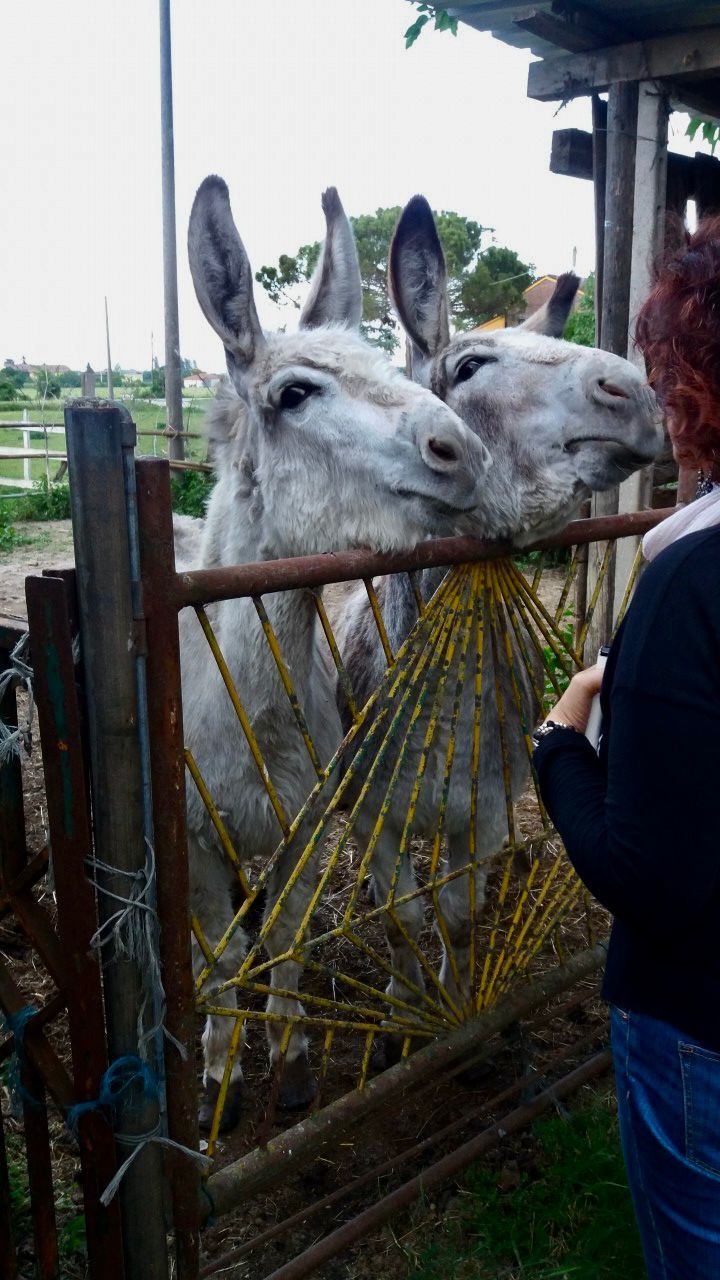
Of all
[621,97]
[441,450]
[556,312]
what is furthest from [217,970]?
[621,97]

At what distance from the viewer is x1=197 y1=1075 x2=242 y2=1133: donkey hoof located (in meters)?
2.82

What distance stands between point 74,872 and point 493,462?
1.68 m

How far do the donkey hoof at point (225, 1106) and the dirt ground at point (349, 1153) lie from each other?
48mm

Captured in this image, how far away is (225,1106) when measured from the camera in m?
2.83

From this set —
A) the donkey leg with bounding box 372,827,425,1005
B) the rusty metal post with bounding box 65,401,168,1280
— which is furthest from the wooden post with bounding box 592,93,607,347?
the rusty metal post with bounding box 65,401,168,1280

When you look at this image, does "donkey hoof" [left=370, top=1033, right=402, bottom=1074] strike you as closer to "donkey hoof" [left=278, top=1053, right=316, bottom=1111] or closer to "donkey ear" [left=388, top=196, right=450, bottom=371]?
"donkey hoof" [left=278, top=1053, right=316, bottom=1111]

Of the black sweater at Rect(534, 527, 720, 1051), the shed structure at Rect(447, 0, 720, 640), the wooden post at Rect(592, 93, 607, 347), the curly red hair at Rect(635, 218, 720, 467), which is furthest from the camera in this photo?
the wooden post at Rect(592, 93, 607, 347)

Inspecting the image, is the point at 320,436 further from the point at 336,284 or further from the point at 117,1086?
the point at 117,1086

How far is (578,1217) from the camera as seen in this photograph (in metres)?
2.54

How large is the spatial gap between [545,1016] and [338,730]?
1142 millimetres

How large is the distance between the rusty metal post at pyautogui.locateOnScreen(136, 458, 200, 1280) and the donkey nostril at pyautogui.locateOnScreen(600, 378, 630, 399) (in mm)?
1592

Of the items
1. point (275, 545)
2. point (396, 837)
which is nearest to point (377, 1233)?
point (396, 837)

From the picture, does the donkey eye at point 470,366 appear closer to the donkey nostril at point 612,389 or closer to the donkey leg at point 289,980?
the donkey nostril at point 612,389

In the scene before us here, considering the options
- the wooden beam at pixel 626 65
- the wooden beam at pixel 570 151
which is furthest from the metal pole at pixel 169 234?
the wooden beam at pixel 626 65
